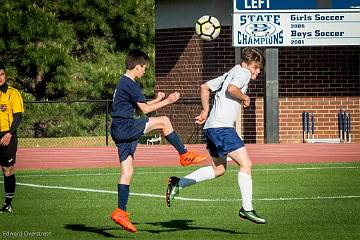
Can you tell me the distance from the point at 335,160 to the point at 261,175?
4.76m

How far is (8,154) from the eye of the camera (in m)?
15.0

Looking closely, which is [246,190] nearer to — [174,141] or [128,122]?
[174,141]

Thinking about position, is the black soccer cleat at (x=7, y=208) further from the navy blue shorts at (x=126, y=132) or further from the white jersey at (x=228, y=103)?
the white jersey at (x=228, y=103)

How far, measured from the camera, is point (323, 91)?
33.9m

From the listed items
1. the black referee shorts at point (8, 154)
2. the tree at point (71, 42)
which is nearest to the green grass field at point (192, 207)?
the black referee shorts at point (8, 154)

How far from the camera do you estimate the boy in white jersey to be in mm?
12758

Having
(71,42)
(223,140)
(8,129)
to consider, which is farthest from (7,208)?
(71,42)

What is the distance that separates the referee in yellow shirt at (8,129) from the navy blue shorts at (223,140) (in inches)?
123

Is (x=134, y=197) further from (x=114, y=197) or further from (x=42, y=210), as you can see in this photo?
(x=42, y=210)

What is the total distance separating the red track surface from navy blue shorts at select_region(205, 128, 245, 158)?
1205 cm

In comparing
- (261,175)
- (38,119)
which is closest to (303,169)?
(261,175)

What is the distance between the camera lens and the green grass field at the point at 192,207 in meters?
12.5

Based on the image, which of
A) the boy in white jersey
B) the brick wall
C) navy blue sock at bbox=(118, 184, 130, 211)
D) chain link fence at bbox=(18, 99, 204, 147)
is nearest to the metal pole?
the brick wall

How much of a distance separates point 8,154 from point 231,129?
3471 mm
